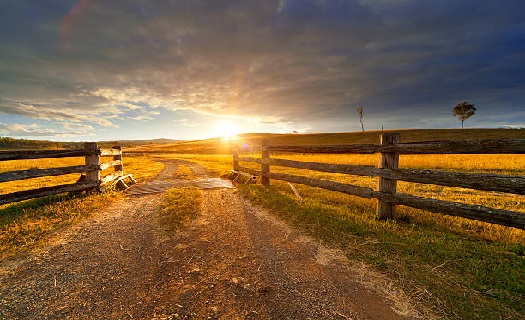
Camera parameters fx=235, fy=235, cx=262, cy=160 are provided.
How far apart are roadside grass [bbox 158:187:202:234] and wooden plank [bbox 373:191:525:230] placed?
201 inches

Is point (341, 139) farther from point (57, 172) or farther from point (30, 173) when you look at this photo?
point (30, 173)

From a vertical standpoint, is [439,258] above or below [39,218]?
below

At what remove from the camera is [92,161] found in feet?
29.2

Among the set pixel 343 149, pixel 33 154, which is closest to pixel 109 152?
pixel 33 154

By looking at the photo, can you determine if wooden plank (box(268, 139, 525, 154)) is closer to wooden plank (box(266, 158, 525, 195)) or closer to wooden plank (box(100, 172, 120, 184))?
wooden plank (box(266, 158, 525, 195))

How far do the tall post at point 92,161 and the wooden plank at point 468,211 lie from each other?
32.4 feet

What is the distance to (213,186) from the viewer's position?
10.7 meters

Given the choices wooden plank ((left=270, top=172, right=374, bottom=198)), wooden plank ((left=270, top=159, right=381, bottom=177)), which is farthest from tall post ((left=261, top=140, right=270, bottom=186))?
wooden plank ((left=270, top=159, right=381, bottom=177))

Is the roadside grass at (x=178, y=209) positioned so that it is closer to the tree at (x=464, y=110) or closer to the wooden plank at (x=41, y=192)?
the wooden plank at (x=41, y=192)

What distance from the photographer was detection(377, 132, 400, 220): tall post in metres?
5.68

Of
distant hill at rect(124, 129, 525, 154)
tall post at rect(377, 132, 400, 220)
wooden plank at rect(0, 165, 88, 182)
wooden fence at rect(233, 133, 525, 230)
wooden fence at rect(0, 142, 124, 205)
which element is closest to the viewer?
wooden fence at rect(233, 133, 525, 230)

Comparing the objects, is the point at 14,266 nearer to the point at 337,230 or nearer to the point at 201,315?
the point at 201,315

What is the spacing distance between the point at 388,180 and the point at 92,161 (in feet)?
32.9

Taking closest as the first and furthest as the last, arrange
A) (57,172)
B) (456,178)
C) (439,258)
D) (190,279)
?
(190,279), (439,258), (456,178), (57,172)
